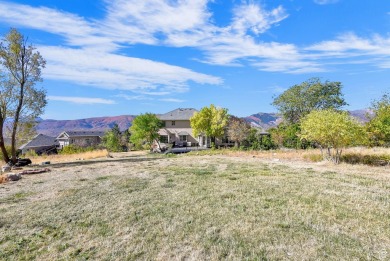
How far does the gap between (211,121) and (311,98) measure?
22013 millimetres

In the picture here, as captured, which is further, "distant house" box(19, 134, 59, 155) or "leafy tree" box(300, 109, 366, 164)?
"distant house" box(19, 134, 59, 155)

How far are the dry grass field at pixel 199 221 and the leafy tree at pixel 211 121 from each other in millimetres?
28835

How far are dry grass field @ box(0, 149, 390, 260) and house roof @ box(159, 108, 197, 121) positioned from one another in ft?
138

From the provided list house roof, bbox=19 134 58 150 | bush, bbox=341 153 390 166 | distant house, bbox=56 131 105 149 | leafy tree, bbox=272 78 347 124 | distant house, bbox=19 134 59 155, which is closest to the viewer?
bush, bbox=341 153 390 166

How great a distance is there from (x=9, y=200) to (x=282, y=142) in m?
29.1

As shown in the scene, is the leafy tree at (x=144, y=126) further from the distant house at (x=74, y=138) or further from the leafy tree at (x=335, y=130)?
the distant house at (x=74, y=138)

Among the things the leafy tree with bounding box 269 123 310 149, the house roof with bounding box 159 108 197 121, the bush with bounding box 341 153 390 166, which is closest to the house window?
the house roof with bounding box 159 108 197 121

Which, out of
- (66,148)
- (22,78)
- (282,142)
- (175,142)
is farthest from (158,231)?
(175,142)

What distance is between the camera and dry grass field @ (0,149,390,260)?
17.1 ft

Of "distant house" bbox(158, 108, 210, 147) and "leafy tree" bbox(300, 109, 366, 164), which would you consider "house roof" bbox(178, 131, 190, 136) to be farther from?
"leafy tree" bbox(300, 109, 366, 164)

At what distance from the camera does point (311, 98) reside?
49562mm

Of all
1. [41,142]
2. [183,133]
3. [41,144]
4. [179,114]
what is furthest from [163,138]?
[41,142]

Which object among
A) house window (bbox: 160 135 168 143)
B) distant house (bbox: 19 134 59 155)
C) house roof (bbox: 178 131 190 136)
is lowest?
distant house (bbox: 19 134 59 155)

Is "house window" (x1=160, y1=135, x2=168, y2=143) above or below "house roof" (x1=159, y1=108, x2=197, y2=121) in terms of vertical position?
below
